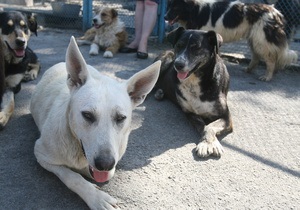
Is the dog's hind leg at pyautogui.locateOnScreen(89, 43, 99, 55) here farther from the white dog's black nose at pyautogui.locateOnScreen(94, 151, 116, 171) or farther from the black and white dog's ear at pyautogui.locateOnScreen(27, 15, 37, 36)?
the white dog's black nose at pyautogui.locateOnScreen(94, 151, 116, 171)

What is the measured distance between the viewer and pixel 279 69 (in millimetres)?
5551

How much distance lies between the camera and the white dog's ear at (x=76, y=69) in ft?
6.32

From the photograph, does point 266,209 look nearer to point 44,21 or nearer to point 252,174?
point 252,174

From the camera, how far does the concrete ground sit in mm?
2168

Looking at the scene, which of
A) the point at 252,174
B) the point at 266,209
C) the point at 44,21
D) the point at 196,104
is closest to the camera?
the point at 266,209

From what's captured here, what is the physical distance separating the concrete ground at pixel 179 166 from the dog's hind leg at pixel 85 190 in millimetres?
86

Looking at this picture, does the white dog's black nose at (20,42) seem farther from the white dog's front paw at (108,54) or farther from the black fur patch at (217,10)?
the black fur patch at (217,10)

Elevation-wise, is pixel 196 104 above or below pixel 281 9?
below

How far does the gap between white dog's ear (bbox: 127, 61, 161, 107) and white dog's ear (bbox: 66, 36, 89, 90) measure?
0.97 ft

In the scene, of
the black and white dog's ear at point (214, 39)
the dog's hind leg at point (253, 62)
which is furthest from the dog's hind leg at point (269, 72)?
the black and white dog's ear at point (214, 39)

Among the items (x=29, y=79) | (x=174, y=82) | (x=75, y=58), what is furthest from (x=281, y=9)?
(x=75, y=58)

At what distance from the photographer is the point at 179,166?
103 inches

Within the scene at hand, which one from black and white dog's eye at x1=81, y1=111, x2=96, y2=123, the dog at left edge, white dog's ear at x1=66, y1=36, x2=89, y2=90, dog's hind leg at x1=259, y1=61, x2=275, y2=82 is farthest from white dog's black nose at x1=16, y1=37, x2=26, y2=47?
dog's hind leg at x1=259, y1=61, x2=275, y2=82

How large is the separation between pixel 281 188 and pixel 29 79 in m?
3.24
